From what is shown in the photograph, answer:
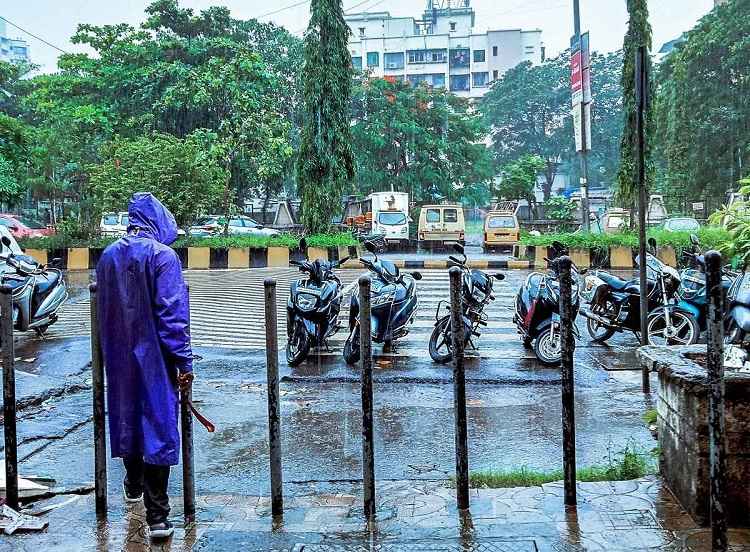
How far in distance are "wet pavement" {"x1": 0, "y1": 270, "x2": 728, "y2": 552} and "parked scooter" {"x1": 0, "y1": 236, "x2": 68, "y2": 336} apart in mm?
321

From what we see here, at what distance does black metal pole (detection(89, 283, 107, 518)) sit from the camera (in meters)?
4.69

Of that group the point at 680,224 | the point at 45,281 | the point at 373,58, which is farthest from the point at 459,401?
the point at 373,58

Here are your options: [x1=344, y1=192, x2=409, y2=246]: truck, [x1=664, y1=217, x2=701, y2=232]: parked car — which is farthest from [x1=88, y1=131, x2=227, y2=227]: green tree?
[x1=664, y1=217, x2=701, y2=232]: parked car

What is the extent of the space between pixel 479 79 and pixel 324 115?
52.1 metres

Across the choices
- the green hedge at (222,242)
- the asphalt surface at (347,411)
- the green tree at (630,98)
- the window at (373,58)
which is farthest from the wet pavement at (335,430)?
the window at (373,58)

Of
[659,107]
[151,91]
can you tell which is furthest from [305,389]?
[659,107]

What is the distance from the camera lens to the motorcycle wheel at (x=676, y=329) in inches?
397

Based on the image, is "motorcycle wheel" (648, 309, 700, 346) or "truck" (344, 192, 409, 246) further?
"truck" (344, 192, 409, 246)

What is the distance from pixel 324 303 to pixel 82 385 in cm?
274

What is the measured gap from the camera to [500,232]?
3183 centimetres

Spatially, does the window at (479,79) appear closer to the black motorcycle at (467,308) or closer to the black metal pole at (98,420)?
the black motorcycle at (467,308)

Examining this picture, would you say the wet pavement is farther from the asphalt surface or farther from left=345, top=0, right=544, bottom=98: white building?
left=345, top=0, right=544, bottom=98: white building

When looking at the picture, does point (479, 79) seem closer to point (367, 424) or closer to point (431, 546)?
point (367, 424)

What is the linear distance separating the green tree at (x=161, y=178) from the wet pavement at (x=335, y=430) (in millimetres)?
13762
